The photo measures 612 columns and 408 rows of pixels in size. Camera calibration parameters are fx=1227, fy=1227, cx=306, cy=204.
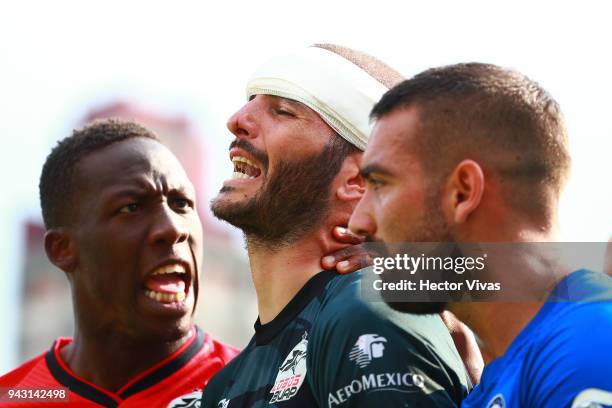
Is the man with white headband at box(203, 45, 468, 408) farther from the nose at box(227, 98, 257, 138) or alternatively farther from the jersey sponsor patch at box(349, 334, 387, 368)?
the jersey sponsor patch at box(349, 334, 387, 368)

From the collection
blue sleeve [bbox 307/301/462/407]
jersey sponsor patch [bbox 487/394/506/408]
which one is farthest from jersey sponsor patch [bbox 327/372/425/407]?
jersey sponsor patch [bbox 487/394/506/408]

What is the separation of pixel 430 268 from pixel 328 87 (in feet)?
4.95

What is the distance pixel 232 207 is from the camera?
5.34 metres

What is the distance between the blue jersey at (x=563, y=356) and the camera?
134 inches

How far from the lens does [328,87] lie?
5.46m

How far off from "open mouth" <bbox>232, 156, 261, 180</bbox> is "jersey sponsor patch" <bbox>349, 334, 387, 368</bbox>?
135 cm

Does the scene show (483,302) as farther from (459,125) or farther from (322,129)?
(322,129)

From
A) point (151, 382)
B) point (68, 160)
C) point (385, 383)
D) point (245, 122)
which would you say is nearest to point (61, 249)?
point (68, 160)

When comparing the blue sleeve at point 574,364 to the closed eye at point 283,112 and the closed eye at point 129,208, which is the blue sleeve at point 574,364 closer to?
the closed eye at point 283,112

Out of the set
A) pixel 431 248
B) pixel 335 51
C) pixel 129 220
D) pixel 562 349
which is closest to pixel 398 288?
pixel 431 248

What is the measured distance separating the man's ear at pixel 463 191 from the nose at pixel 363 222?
0.35 meters

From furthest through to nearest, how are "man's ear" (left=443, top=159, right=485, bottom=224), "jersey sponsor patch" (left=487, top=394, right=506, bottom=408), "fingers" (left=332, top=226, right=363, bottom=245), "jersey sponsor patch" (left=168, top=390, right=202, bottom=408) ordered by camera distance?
1. "jersey sponsor patch" (left=168, top=390, right=202, bottom=408)
2. "fingers" (left=332, top=226, right=363, bottom=245)
3. "man's ear" (left=443, top=159, right=485, bottom=224)
4. "jersey sponsor patch" (left=487, top=394, right=506, bottom=408)

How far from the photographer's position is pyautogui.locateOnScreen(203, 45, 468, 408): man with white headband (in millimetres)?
4752

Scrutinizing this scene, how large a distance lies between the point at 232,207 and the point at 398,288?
3.96 feet
